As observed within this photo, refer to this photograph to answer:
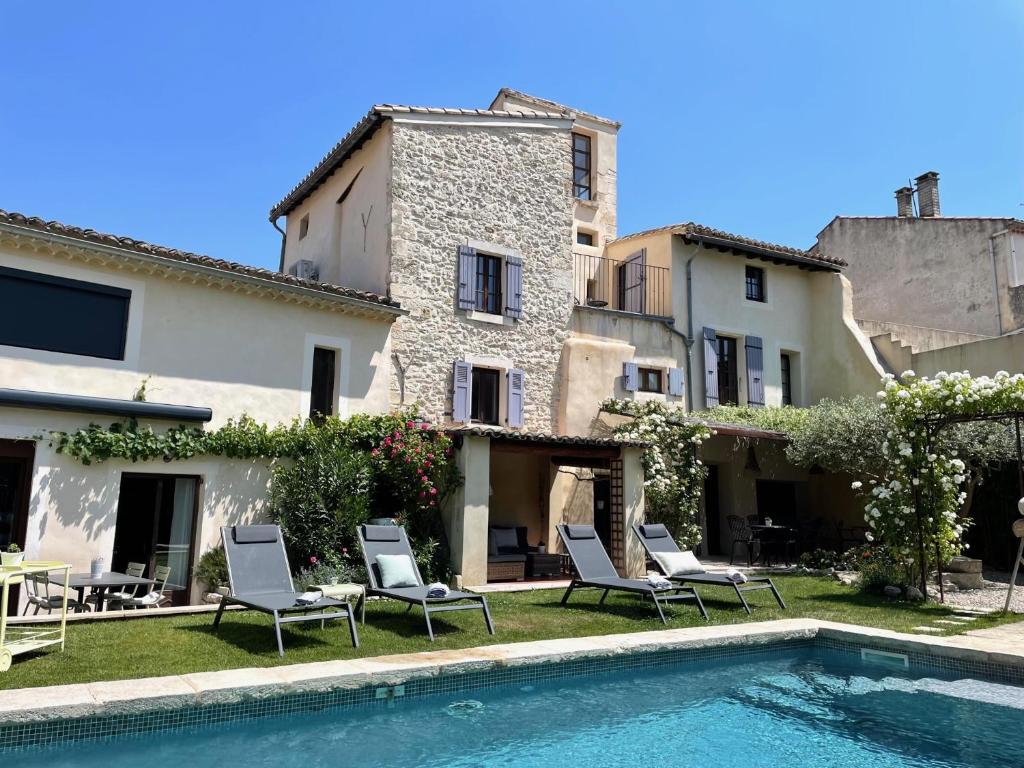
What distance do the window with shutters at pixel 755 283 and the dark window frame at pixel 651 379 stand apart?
4029mm

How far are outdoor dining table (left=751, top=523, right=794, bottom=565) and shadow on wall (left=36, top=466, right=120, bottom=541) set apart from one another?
11.7 m

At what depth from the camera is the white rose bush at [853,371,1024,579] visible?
10633mm

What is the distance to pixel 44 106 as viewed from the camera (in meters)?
11.7

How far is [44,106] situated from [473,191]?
778cm

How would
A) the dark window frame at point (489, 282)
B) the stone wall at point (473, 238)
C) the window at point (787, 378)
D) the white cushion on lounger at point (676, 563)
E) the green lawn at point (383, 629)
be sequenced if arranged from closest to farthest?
the green lawn at point (383, 629)
the white cushion on lounger at point (676, 563)
the stone wall at point (473, 238)
the dark window frame at point (489, 282)
the window at point (787, 378)

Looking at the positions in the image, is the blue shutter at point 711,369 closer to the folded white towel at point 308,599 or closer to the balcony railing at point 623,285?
the balcony railing at point 623,285

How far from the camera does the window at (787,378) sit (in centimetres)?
2012

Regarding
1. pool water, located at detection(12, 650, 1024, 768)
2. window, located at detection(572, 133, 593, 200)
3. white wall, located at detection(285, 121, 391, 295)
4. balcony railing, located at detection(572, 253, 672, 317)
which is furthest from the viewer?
window, located at detection(572, 133, 593, 200)

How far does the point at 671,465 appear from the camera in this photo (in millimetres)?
15344

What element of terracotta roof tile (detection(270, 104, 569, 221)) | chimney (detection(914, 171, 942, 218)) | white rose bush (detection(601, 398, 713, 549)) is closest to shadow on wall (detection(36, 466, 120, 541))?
terracotta roof tile (detection(270, 104, 569, 221))

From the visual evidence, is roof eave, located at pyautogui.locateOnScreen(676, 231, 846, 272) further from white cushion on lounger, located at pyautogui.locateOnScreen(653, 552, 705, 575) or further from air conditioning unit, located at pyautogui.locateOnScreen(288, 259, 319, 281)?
white cushion on lounger, located at pyautogui.locateOnScreen(653, 552, 705, 575)

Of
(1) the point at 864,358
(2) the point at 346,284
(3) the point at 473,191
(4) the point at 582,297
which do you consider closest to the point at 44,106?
(2) the point at 346,284

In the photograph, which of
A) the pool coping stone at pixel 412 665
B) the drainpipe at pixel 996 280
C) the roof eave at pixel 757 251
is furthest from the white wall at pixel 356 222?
the drainpipe at pixel 996 280

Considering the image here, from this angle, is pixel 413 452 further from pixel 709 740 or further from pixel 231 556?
pixel 709 740
